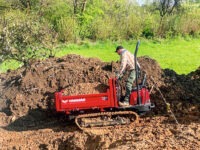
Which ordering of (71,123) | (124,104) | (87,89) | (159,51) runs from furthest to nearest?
(159,51), (71,123), (87,89), (124,104)

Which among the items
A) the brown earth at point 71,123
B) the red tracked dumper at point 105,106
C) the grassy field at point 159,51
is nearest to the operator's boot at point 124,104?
the red tracked dumper at point 105,106

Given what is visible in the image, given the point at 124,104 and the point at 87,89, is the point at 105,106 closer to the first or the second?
the point at 124,104

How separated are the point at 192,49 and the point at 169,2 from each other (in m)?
13.8

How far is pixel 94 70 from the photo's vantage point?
1330 cm

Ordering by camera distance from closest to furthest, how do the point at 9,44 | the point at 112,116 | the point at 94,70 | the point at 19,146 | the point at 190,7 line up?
the point at 19,146 < the point at 112,116 < the point at 94,70 < the point at 9,44 < the point at 190,7

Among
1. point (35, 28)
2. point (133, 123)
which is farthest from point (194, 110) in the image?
point (35, 28)

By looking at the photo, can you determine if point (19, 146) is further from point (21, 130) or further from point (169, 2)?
point (169, 2)

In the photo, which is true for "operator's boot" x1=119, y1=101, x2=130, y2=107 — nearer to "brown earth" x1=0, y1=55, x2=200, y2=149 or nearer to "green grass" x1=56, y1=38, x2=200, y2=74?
"brown earth" x1=0, y1=55, x2=200, y2=149

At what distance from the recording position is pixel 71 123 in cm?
1184

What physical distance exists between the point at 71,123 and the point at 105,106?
1588 mm

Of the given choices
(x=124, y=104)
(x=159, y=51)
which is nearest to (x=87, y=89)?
(x=124, y=104)

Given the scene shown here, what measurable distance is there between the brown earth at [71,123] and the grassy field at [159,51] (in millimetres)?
5040

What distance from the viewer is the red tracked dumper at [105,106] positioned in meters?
10.7

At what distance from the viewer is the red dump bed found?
1070 cm
